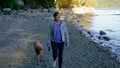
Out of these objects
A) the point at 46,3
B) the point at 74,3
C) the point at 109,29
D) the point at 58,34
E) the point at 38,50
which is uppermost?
the point at 58,34

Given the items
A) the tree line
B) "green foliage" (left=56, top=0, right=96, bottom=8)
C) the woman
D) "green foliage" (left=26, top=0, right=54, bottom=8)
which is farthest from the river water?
"green foliage" (left=56, top=0, right=96, bottom=8)

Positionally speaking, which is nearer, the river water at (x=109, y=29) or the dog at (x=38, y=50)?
the dog at (x=38, y=50)

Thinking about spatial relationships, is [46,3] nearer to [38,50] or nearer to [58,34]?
[38,50]

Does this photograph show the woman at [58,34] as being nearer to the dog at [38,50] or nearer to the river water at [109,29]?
the dog at [38,50]

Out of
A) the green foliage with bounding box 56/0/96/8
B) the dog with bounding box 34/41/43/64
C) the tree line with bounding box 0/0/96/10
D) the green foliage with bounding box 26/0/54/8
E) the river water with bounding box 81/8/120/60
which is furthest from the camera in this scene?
the green foliage with bounding box 56/0/96/8

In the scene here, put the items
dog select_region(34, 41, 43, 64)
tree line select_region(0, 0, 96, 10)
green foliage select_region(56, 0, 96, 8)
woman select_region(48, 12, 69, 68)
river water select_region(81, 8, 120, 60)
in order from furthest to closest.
Answer: 1. green foliage select_region(56, 0, 96, 8)
2. tree line select_region(0, 0, 96, 10)
3. river water select_region(81, 8, 120, 60)
4. dog select_region(34, 41, 43, 64)
5. woman select_region(48, 12, 69, 68)

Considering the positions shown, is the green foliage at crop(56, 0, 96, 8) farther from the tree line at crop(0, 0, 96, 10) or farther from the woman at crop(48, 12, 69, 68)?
the woman at crop(48, 12, 69, 68)

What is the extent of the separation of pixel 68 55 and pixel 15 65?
3.30m

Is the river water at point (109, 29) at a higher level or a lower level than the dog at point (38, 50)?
lower

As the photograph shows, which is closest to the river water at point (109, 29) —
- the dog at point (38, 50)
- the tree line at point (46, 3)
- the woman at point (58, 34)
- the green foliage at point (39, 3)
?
the dog at point (38, 50)

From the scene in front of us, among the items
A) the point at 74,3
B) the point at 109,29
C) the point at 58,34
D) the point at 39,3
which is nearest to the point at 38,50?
the point at 58,34

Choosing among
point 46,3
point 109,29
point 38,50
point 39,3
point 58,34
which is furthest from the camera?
point 46,3

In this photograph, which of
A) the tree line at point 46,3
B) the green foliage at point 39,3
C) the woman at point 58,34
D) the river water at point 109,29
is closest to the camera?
the woman at point 58,34

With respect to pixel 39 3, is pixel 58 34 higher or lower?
higher
